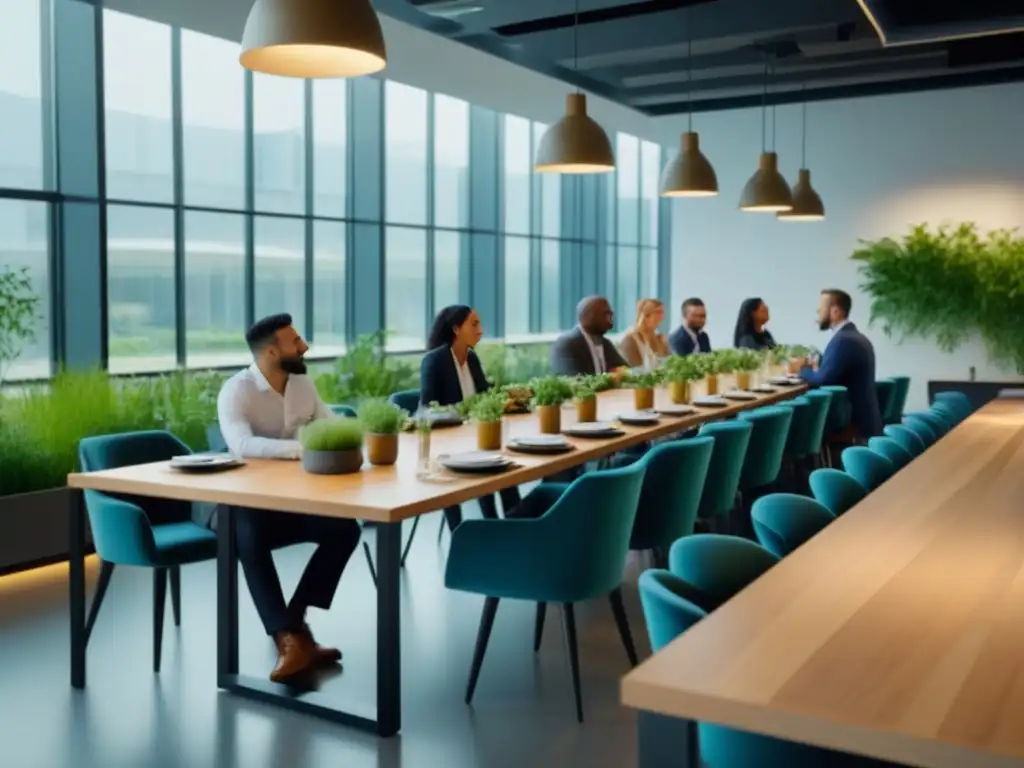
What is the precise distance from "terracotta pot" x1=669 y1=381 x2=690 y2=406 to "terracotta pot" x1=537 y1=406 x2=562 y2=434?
1.59 m

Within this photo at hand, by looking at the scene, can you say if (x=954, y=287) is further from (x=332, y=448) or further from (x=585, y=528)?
(x=332, y=448)

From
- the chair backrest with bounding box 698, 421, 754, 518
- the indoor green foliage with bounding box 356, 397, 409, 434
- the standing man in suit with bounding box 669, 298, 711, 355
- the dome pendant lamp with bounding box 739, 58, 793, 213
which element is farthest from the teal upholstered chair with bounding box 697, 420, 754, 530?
the standing man in suit with bounding box 669, 298, 711, 355

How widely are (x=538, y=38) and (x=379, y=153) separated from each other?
11.5ft

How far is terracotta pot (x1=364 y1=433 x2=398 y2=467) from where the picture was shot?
4.15m

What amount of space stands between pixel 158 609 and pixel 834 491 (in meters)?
2.56

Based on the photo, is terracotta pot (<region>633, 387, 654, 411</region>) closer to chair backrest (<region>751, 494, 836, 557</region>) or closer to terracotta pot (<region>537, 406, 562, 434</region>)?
terracotta pot (<region>537, 406, 562, 434</region>)

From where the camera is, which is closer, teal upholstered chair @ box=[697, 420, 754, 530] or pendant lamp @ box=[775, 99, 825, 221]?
teal upholstered chair @ box=[697, 420, 754, 530]

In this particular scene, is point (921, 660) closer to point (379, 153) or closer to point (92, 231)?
point (92, 231)

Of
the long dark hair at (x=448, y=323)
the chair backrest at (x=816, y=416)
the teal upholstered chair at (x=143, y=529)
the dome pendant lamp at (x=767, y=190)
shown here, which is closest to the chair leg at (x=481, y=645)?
the teal upholstered chair at (x=143, y=529)

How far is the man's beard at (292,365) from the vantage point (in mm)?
4680

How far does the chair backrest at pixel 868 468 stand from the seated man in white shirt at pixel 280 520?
1908 mm

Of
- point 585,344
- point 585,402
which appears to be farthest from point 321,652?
point 585,344

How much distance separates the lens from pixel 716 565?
2.56 meters

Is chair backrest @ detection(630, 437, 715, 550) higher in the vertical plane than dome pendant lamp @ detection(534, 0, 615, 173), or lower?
lower
